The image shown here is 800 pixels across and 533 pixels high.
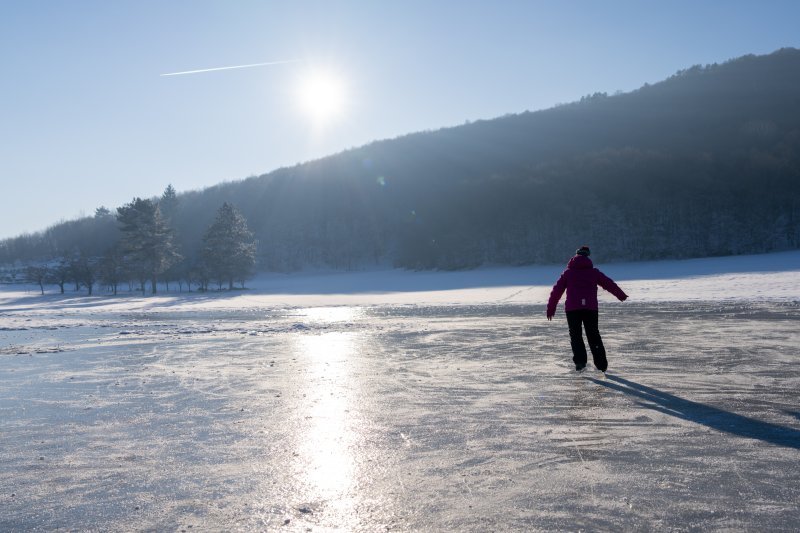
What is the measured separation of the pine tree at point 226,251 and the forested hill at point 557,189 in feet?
79.9

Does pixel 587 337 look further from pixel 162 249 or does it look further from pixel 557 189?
pixel 557 189

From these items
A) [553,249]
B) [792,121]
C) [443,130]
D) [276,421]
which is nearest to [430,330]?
[276,421]

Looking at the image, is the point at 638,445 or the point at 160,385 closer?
the point at 638,445

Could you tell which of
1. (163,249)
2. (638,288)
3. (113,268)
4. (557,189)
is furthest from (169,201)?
(638,288)

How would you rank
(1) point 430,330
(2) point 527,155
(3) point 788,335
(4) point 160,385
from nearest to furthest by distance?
(4) point 160,385 < (3) point 788,335 < (1) point 430,330 < (2) point 527,155

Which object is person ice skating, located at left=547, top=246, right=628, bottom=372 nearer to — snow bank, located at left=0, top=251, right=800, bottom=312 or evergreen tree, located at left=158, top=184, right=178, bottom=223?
snow bank, located at left=0, top=251, right=800, bottom=312

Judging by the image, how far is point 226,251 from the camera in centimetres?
6138

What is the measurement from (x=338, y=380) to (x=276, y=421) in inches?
92.1

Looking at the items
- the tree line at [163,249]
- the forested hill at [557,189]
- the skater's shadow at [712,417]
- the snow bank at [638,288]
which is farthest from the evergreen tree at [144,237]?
the skater's shadow at [712,417]

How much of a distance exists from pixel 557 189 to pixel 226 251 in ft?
153

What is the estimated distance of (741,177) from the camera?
238ft

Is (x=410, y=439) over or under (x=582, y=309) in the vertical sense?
under

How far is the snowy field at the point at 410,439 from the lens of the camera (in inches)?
138

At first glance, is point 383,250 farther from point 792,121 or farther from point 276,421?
point 276,421
